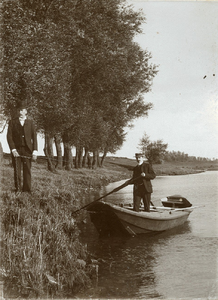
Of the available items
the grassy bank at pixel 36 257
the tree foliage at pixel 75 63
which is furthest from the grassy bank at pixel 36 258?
the tree foliage at pixel 75 63

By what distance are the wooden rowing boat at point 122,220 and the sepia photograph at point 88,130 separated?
0.15 feet

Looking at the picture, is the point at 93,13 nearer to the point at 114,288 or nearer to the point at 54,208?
the point at 54,208

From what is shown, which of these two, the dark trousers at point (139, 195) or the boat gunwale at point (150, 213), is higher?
the dark trousers at point (139, 195)

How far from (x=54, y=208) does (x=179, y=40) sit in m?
7.34

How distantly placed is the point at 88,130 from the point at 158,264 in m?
17.4

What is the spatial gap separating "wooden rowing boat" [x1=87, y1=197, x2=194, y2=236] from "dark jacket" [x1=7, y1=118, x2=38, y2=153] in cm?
334

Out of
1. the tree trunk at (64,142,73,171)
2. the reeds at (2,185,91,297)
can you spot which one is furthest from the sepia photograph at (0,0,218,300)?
the tree trunk at (64,142,73,171)

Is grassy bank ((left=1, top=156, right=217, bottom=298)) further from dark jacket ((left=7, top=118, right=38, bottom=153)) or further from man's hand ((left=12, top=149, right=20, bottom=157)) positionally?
dark jacket ((left=7, top=118, right=38, bottom=153))

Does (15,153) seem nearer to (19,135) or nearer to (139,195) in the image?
(19,135)

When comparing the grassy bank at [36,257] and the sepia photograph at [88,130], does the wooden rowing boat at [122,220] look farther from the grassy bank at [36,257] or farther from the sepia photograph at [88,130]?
the grassy bank at [36,257]

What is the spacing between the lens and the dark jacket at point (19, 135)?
10.0m

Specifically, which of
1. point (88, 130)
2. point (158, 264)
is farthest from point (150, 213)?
point (88, 130)

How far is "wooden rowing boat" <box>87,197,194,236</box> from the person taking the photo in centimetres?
1257

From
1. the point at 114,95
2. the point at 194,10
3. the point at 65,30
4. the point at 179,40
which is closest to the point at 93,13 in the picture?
the point at 65,30
